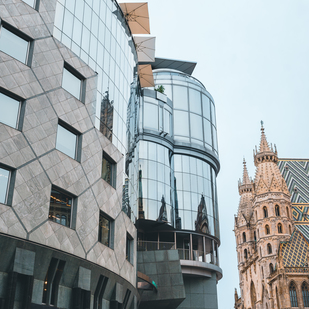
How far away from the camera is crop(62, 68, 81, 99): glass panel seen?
2512 centimetres

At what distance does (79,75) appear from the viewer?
86.6 ft

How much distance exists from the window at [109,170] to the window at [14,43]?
860 centimetres

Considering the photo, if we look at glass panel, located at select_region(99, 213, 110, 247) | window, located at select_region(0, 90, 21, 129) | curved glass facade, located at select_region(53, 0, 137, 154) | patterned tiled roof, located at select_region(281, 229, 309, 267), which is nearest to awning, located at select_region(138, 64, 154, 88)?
curved glass facade, located at select_region(53, 0, 137, 154)

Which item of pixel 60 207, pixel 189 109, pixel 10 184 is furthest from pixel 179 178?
pixel 10 184

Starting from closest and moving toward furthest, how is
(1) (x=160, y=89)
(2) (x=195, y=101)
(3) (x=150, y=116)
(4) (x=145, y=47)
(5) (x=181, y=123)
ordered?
1. (4) (x=145, y=47)
2. (3) (x=150, y=116)
3. (1) (x=160, y=89)
4. (5) (x=181, y=123)
5. (2) (x=195, y=101)

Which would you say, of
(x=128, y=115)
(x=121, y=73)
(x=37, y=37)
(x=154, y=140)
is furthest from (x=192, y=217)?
(x=37, y=37)

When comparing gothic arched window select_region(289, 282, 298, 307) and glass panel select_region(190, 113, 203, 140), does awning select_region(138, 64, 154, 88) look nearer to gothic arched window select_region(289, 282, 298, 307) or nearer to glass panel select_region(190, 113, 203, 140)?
glass panel select_region(190, 113, 203, 140)

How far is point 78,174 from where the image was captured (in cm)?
2430

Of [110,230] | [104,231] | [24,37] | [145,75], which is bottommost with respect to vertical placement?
[104,231]

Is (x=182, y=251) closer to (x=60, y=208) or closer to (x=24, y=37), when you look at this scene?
(x=60, y=208)

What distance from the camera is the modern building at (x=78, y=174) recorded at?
19922mm

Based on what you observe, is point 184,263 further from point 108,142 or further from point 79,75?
point 79,75

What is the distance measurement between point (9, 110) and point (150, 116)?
25.4m

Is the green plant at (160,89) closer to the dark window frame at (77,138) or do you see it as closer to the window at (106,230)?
the window at (106,230)
